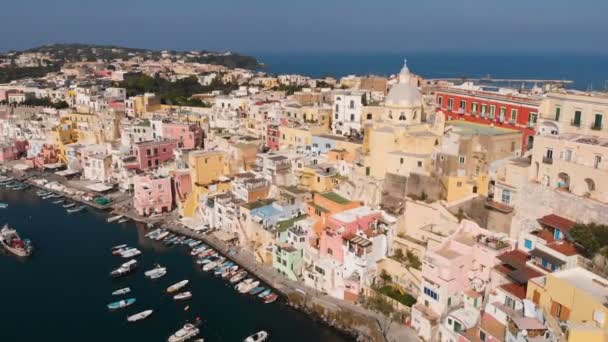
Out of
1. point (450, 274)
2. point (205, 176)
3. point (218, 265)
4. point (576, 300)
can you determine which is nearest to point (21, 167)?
point (205, 176)

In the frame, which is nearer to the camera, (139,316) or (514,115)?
(139,316)

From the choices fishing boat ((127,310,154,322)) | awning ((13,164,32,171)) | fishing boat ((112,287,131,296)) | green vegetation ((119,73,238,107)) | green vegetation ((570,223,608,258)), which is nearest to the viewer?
green vegetation ((570,223,608,258))

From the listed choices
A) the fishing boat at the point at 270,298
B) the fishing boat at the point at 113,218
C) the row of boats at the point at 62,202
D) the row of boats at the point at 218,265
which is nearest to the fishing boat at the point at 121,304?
the row of boats at the point at 218,265

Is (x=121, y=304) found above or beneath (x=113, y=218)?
beneath

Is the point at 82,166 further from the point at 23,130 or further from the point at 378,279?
the point at 378,279

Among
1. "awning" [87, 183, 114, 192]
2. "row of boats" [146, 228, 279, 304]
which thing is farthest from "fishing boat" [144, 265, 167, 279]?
"awning" [87, 183, 114, 192]

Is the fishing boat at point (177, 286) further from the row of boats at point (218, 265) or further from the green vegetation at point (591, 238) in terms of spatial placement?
the green vegetation at point (591, 238)

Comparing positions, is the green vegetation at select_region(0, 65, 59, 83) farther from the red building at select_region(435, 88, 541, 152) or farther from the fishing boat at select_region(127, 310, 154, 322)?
the red building at select_region(435, 88, 541, 152)

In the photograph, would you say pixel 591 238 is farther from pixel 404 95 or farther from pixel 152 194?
pixel 152 194
